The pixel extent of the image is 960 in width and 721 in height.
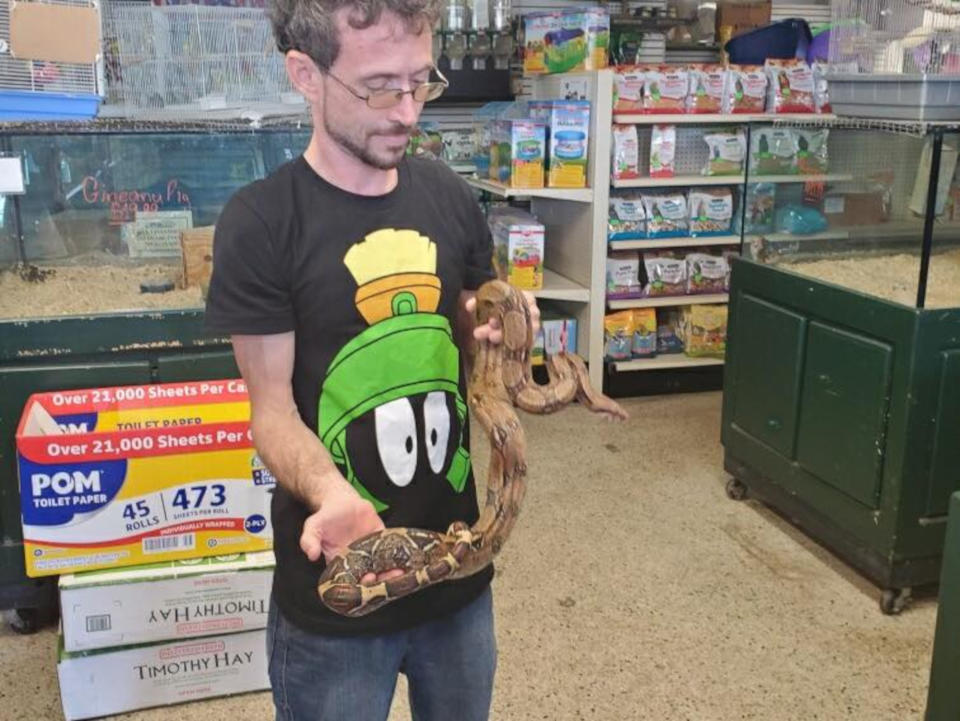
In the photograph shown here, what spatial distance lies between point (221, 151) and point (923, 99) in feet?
7.41

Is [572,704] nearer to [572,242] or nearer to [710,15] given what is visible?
[572,242]

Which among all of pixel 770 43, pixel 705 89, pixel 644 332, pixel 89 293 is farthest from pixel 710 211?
pixel 89 293

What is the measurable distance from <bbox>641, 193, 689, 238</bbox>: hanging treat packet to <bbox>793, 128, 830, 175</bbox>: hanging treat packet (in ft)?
4.90

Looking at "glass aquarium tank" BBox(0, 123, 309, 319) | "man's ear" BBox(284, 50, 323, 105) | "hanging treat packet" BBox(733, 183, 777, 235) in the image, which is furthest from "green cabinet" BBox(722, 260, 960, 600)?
"man's ear" BBox(284, 50, 323, 105)

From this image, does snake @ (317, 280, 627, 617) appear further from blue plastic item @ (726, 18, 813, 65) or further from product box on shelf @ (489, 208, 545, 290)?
blue plastic item @ (726, 18, 813, 65)

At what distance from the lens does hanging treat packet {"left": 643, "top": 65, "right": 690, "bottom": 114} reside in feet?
16.3

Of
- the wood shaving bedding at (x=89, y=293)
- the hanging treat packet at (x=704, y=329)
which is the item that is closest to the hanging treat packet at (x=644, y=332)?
the hanging treat packet at (x=704, y=329)

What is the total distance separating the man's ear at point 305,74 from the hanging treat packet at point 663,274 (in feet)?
13.2

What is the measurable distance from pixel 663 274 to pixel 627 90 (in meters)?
1.00

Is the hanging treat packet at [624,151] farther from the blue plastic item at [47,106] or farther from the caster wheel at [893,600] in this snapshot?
the blue plastic item at [47,106]

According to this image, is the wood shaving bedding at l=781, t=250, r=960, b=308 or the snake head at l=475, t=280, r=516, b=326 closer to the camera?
the snake head at l=475, t=280, r=516, b=326

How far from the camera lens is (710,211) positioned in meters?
5.20

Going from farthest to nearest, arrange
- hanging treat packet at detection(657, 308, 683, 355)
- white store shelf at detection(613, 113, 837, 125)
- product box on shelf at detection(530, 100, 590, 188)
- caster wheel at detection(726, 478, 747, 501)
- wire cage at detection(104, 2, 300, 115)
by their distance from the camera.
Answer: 1. hanging treat packet at detection(657, 308, 683, 355)
2. white store shelf at detection(613, 113, 837, 125)
3. product box on shelf at detection(530, 100, 590, 188)
4. caster wheel at detection(726, 478, 747, 501)
5. wire cage at detection(104, 2, 300, 115)

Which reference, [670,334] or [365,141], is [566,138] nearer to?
[670,334]
